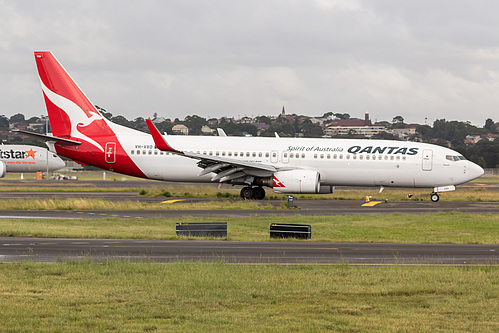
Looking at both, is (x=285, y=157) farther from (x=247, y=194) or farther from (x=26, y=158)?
(x=26, y=158)

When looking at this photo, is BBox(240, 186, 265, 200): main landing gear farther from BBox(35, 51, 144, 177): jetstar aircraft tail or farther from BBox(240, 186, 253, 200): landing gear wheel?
BBox(35, 51, 144, 177): jetstar aircraft tail

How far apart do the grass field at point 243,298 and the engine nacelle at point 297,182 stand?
2324 cm

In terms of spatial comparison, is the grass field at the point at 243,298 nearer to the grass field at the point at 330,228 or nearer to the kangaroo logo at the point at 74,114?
the grass field at the point at 330,228

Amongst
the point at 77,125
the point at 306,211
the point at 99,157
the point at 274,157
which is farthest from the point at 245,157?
the point at 77,125

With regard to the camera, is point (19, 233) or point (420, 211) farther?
point (420, 211)

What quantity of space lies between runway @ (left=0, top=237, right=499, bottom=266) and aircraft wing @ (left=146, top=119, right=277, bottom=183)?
17464 millimetres

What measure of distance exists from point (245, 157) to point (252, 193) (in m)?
2.48

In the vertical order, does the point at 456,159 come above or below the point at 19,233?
above

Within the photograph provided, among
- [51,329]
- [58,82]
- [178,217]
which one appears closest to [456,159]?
[178,217]

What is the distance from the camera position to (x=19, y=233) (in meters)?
23.7

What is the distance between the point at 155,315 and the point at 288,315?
7.63 ft

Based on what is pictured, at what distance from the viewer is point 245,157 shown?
141ft

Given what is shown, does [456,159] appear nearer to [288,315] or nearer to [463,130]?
[288,315]

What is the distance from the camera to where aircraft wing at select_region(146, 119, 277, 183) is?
1570 inches
